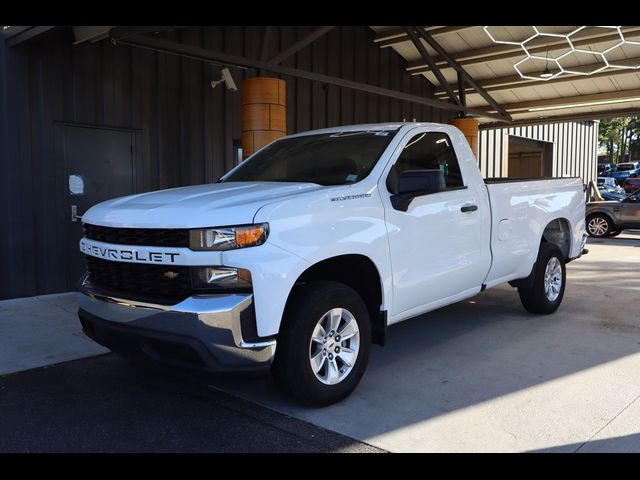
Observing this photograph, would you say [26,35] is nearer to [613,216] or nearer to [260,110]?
[260,110]

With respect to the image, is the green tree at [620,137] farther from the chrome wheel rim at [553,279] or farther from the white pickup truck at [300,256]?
the white pickup truck at [300,256]

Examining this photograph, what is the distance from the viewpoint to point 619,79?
12867mm

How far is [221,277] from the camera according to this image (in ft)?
11.4

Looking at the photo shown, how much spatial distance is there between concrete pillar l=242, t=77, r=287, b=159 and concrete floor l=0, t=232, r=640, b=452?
132 inches

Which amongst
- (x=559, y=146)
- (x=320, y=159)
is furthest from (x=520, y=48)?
(x=559, y=146)

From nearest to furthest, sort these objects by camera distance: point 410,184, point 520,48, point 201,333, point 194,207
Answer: point 201,333 < point 194,207 < point 410,184 < point 520,48

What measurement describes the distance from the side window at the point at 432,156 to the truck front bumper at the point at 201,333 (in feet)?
6.60

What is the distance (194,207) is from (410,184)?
1.63 meters

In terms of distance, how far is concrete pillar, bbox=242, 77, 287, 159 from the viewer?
27.7 feet

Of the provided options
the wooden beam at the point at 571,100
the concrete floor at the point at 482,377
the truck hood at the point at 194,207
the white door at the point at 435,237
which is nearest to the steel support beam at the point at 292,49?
the white door at the point at 435,237

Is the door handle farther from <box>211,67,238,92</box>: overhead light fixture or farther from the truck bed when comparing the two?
the truck bed

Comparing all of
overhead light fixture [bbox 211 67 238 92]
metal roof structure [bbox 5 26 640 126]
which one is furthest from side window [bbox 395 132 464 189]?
overhead light fixture [bbox 211 67 238 92]

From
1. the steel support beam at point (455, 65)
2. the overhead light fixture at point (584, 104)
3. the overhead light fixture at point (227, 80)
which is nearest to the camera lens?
the overhead light fixture at point (227, 80)

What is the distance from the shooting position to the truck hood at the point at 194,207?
351 cm
